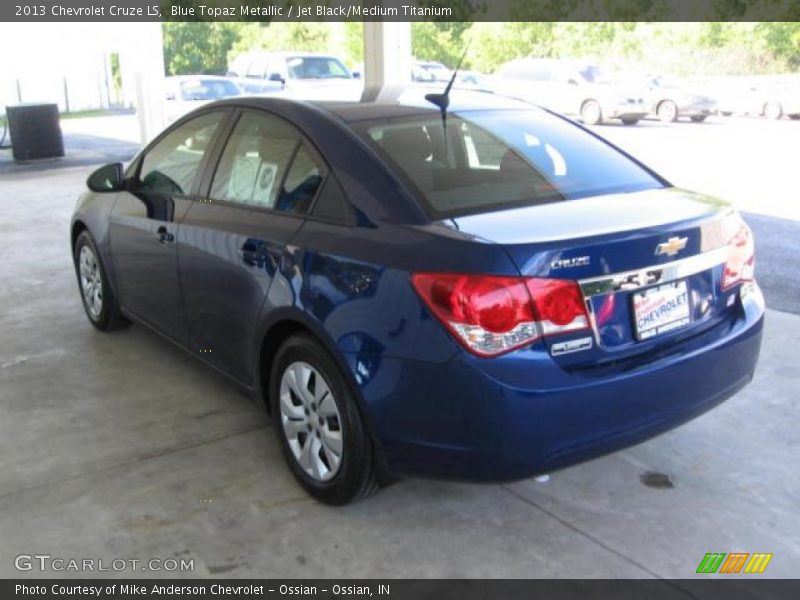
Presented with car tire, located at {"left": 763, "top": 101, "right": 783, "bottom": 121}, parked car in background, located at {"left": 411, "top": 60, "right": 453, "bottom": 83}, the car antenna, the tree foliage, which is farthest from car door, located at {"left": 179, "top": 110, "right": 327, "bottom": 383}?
car tire, located at {"left": 763, "top": 101, "right": 783, "bottom": 121}

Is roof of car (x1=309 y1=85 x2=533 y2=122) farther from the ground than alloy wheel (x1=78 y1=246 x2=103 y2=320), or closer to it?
farther from the ground

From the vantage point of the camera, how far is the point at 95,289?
535cm

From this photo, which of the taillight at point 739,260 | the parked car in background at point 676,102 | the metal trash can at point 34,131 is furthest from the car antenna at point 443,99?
the parked car in background at point 676,102

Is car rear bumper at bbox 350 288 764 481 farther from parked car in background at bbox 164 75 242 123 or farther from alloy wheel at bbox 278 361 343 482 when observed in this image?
parked car in background at bbox 164 75 242 123

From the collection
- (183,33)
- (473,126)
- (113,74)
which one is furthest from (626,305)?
(113,74)

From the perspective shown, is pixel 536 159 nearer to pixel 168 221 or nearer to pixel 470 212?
pixel 470 212

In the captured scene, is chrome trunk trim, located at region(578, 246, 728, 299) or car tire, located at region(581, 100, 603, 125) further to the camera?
car tire, located at region(581, 100, 603, 125)

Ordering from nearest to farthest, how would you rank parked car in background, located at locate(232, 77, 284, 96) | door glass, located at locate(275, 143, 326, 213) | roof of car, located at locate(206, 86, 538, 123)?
1. door glass, located at locate(275, 143, 326, 213)
2. roof of car, located at locate(206, 86, 538, 123)
3. parked car in background, located at locate(232, 77, 284, 96)

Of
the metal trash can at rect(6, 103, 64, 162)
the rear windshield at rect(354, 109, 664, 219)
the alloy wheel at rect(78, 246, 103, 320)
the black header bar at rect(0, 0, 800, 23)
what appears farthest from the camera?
the black header bar at rect(0, 0, 800, 23)

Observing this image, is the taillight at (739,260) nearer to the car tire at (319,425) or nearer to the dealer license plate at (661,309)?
the dealer license plate at (661,309)

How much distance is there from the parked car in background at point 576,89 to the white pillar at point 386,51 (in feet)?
30.1

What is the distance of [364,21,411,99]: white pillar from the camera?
9812mm

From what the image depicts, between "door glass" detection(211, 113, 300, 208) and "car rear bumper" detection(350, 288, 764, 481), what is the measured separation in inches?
41.3
